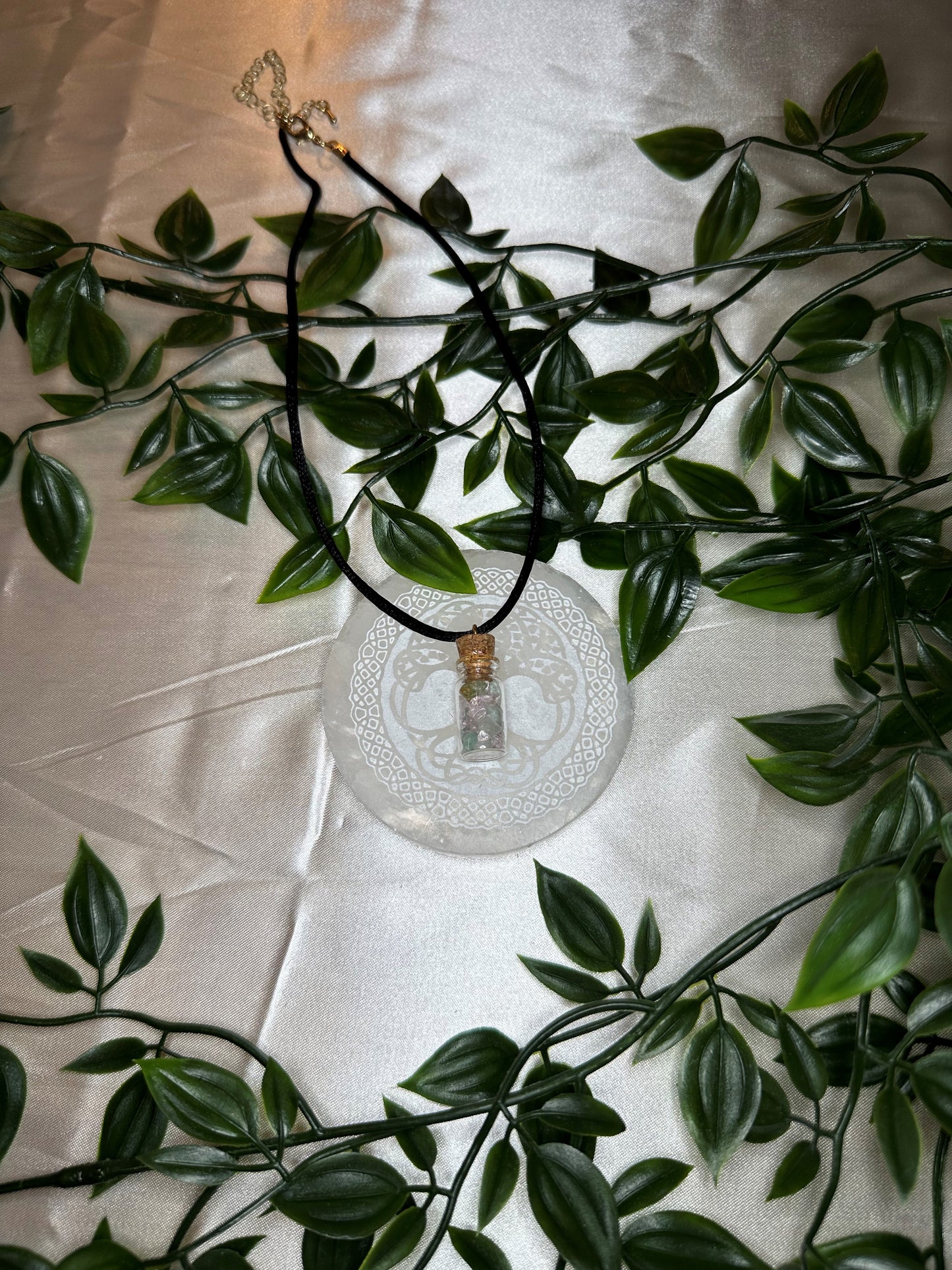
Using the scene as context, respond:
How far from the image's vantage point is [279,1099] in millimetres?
527

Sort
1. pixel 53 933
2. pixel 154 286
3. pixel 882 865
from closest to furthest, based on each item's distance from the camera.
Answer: pixel 882 865, pixel 53 933, pixel 154 286

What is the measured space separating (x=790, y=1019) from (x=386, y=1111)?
0.73 ft

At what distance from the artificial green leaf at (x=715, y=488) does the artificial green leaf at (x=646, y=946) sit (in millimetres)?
254

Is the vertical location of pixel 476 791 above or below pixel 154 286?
below

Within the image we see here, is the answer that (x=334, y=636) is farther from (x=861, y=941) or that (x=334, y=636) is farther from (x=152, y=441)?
(x=861, y=941)

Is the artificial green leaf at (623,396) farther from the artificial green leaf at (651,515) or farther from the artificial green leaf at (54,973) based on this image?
the artificial green leaf at (54,973)

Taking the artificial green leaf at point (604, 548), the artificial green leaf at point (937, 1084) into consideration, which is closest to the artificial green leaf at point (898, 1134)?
the artificial green leaf at point (937, 1084)

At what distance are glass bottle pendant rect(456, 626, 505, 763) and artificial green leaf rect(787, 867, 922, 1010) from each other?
0.79 ft

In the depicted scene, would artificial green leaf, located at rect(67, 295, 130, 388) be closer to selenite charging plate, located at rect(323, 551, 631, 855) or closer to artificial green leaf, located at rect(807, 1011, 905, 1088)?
selenite charging plate, located at rect(323, 551, 631, 855)

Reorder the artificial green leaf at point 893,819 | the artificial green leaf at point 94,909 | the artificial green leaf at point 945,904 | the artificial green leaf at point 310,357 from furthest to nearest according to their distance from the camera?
the artificial green leaf at point 310,357 < the artificial green leaf at point 94,909 < the artificial green leaf at point 893,819 < the artificial green leaf at point 945,904

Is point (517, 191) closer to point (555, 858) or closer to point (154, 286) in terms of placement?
point (154, 286)

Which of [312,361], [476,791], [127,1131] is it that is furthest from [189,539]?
[127,1131]

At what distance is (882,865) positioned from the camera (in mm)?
469

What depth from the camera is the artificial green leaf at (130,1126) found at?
0.54 m
